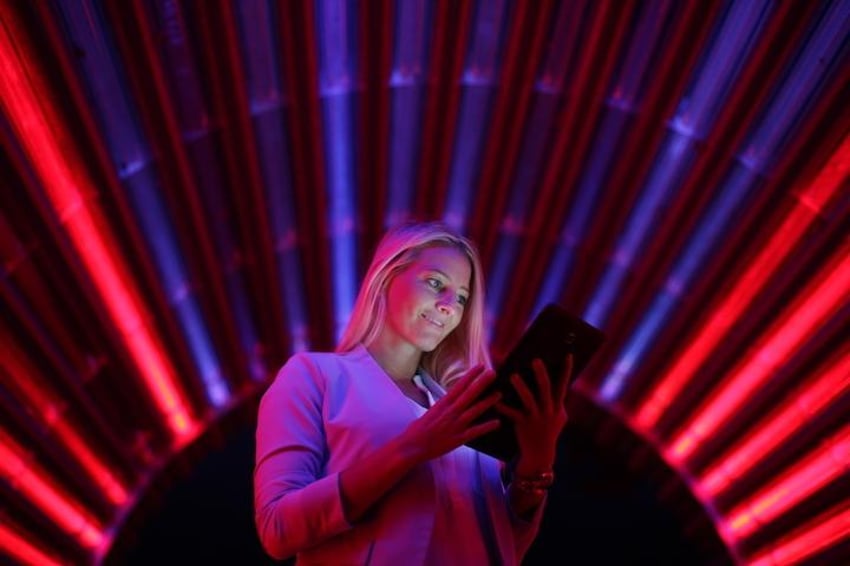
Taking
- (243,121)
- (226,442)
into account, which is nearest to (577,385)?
(226,442)

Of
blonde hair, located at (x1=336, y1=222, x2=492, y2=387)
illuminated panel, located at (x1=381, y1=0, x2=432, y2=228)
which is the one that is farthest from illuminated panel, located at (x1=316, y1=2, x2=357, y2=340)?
blonde hair, located at (x1=336, y1=222, x2=492, y2=387)

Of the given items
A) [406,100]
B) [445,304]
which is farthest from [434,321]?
[406,100]

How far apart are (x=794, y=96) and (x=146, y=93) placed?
577 centimetres

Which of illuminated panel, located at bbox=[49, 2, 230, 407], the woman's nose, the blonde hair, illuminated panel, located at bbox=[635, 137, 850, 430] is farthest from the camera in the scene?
illuminated panel, located at bbox=[635, 137, 850, 430]

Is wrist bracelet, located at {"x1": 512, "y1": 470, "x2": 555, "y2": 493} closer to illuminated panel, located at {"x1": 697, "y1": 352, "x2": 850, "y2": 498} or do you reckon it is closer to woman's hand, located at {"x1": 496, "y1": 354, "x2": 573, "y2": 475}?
woman's hand, located at {"x1": 496, "y1": 354, "x2": 573, "y2": 475}

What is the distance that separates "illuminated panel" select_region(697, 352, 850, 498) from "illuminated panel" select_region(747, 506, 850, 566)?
0.90 m

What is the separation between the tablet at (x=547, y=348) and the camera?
281 centimetres

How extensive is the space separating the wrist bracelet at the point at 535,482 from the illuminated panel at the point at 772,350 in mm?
6198

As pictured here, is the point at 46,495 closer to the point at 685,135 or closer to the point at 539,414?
the point at 685,135

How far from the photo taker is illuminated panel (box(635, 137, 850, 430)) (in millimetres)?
7844

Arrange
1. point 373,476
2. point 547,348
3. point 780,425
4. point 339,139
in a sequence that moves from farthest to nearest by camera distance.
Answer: point 780,425 < point 339,139 < point 547,348 < point 373,476

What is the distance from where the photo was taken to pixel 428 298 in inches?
129

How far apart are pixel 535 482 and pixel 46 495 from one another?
26.1 ft

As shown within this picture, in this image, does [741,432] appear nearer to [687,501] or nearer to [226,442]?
[687,501]
